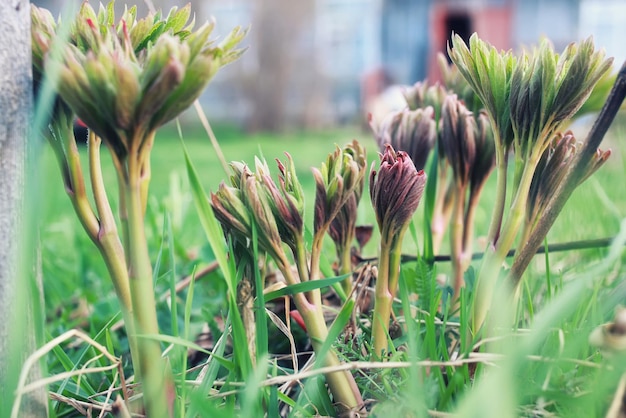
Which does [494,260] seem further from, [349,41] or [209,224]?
[349,41]

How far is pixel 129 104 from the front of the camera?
389 mm

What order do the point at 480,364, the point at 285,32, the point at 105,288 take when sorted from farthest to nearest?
1. the point at 285,32
2. the point at 105,288
3. the point at 480,364

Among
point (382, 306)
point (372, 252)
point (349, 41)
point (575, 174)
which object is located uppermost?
point (349, 41)

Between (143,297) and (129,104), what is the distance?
0.14 m

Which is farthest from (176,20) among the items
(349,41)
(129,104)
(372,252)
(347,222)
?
(349,41)

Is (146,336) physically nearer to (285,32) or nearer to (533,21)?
(533,21)

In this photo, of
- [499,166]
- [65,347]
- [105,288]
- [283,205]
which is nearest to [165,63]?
[283,205]

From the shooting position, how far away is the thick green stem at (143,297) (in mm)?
419

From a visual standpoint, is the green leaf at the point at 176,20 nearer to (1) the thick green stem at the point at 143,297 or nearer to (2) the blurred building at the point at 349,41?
(1) the thick green stem at the point at 143,297

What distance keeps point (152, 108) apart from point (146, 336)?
0.16m

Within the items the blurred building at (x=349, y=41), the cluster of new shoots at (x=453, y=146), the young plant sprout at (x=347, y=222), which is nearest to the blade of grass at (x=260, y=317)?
the young plant sprout at (x=347, y=222)

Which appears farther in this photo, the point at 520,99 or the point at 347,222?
the point at 347,222

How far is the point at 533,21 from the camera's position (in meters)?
12.2

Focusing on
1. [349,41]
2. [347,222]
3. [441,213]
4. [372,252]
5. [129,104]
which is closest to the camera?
[129,104]
